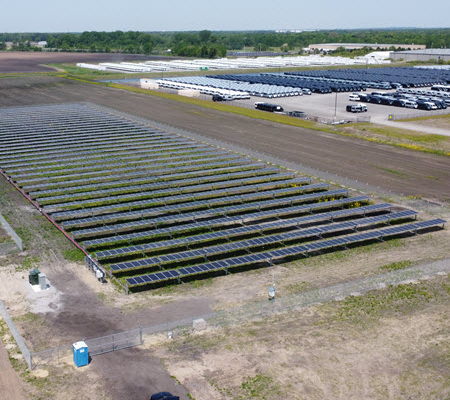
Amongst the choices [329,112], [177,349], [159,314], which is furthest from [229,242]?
[329,112]

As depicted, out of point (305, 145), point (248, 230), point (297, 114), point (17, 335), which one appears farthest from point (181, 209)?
point (297, 114)

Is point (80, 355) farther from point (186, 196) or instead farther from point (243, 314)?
point (186, 196)

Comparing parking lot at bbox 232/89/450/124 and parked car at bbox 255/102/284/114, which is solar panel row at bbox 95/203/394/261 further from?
parked car at bbox 255/102/284/114

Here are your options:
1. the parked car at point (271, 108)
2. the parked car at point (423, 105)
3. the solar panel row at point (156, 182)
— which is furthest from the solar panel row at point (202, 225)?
the parked car at point (423, 105)

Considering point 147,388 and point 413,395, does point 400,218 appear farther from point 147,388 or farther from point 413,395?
point 147,388

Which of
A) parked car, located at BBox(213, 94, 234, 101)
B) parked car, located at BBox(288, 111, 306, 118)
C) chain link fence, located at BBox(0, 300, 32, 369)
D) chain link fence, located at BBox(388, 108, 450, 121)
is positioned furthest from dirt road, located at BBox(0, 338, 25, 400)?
parked car, located at BBox(213, 94, 234, 101)

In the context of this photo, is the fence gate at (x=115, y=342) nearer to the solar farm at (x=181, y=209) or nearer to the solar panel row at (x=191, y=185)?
the solar farm at (x=181, y=209)
